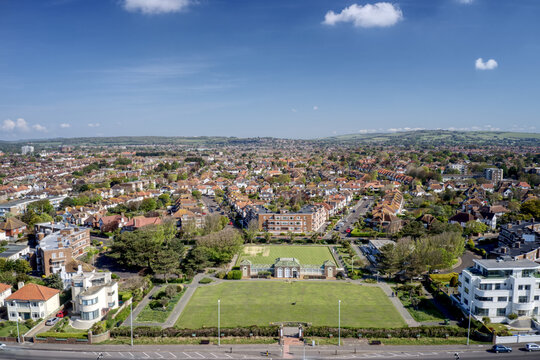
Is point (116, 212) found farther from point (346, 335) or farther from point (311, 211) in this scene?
point (346, 335)

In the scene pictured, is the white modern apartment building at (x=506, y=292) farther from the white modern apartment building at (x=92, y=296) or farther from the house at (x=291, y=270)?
the white modern apartment building at (x=92, y=296)

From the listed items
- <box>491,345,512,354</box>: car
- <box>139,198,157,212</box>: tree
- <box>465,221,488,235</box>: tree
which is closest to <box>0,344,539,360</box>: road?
<box>491,345,512,354</box>: car

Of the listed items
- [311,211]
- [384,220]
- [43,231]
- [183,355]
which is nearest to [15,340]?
[183,355]

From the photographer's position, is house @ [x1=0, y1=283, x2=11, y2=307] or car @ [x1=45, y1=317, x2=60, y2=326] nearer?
car @ [x1=45, y1=317, x2=60, y2=326]

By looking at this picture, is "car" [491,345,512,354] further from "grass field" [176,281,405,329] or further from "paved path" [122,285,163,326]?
"paved path" [122,285,163,326]

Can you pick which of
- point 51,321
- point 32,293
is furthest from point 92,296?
point 32,293

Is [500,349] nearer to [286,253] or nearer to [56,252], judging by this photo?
[286,253]
